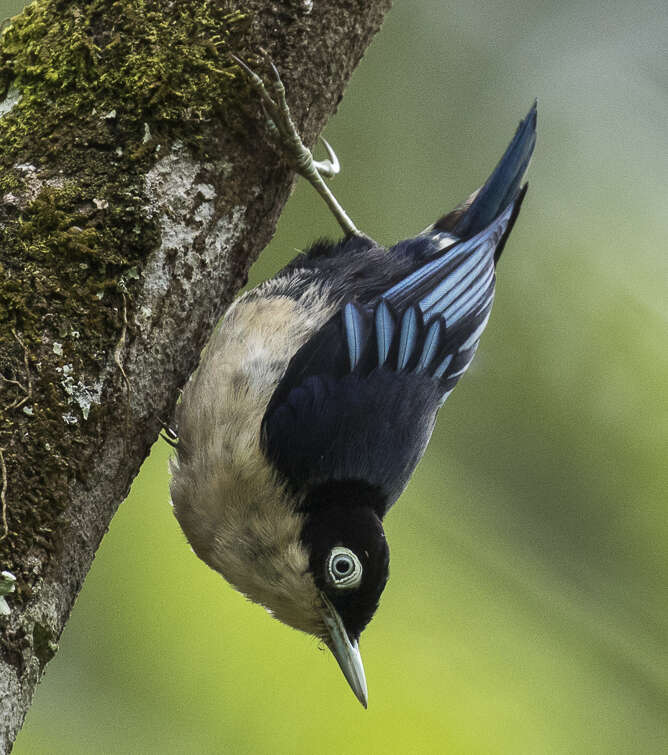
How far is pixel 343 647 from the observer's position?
256cm

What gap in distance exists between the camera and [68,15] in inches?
80.2

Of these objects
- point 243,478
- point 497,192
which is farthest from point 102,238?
point 497,192

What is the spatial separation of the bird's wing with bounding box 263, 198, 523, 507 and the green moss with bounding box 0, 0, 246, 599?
0.70 metres

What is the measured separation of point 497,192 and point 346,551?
1364 mm

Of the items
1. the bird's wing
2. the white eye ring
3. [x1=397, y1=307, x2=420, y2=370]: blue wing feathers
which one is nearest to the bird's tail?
the bird's wing

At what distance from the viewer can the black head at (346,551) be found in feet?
8.29

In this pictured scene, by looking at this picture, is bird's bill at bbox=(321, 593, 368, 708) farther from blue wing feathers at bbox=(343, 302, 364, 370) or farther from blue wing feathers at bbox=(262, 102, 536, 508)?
blue wing feathers at bbox=(343, 302, 364, 370)

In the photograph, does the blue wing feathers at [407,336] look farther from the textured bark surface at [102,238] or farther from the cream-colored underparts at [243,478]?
the textured bark surface at [102,238]

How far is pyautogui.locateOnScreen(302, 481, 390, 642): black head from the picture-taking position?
8.29 ft

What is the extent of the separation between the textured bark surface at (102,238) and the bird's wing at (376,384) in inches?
17.4

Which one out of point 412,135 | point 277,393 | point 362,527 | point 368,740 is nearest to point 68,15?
point 277,393

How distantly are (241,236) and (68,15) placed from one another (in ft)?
1.91

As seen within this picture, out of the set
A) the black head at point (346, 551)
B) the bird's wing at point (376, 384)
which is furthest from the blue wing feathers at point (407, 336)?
the black head at point (346, 551)

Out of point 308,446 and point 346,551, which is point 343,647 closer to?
point 346,551
